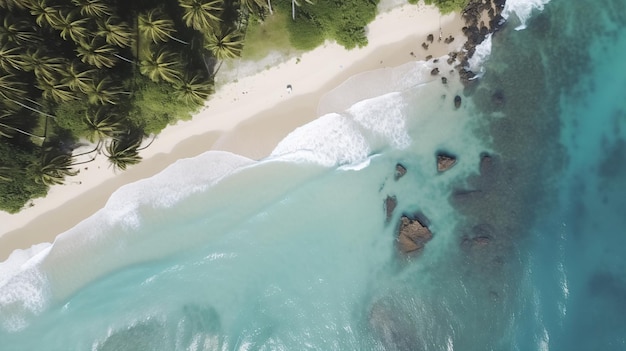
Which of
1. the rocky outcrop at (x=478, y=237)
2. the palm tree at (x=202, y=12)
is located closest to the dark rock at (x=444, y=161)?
the rocky outcrop at (x=478, y=237)

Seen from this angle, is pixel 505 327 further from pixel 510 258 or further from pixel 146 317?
pixel 146 317

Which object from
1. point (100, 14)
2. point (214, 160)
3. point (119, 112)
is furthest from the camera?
point (214, 160)

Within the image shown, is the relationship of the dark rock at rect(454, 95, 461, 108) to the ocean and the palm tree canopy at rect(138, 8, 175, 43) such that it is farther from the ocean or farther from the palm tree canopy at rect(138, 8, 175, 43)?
the palm tree canopy at rect(138, 8, 175, 43)

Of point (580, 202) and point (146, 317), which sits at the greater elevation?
point (146, 317)

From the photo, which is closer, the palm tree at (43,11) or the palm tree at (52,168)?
the palm tree at (43,11)

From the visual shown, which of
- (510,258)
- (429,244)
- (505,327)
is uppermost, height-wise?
(429,244)

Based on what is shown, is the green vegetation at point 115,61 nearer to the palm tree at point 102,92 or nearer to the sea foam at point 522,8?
the palm tree at point 102,92

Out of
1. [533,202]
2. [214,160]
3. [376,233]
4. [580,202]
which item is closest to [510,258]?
[533,202]

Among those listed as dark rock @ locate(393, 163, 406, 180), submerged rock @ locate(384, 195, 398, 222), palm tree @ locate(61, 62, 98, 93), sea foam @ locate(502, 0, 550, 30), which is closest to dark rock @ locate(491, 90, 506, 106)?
A: sea foam @ locate(502, 0, 550, 30)
